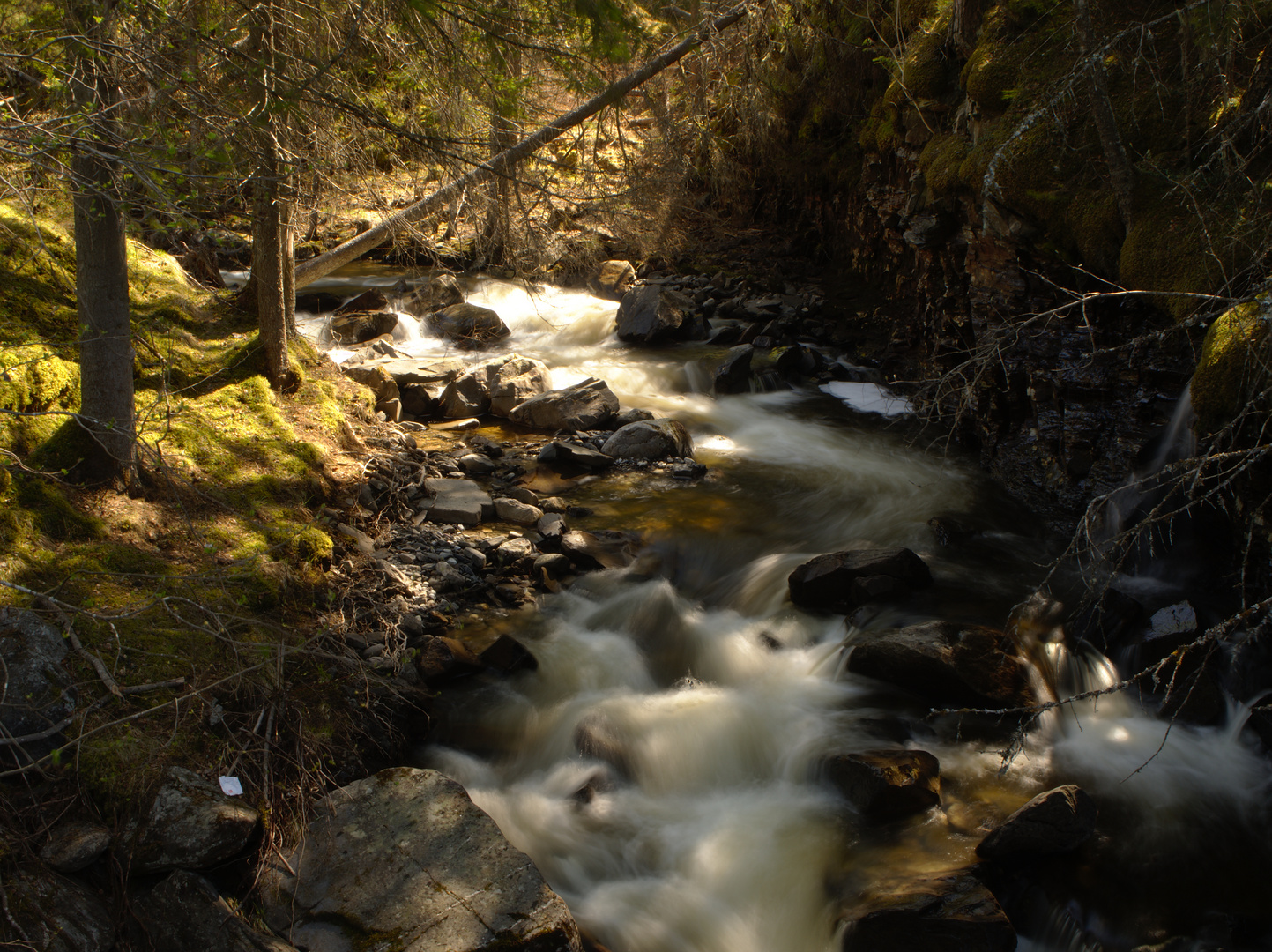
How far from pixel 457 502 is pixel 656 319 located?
662 cm

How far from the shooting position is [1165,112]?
6.25 meters

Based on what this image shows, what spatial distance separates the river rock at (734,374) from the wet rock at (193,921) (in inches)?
365

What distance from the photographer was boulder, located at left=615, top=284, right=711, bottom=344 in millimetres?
13273

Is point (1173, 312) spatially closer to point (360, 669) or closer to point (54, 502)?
point (360, 669)

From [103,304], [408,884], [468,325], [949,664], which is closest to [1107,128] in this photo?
[949,664]

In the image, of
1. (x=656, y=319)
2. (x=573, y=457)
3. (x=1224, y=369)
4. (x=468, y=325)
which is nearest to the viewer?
(x=1224, y=369)

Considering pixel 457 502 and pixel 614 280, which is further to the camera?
pixel 614 280

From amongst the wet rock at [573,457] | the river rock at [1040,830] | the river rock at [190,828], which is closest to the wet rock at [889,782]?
the river rock at [1040,830]

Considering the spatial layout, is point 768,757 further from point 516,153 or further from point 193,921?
point 516,153

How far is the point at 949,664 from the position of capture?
5273mm

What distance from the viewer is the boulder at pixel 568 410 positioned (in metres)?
10.1

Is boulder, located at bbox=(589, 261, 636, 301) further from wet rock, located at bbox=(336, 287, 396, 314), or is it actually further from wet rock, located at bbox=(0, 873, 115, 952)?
wet rock, located at bbox=(0, 873, 115, 952)

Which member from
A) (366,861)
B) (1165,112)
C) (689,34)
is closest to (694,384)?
(689,34)

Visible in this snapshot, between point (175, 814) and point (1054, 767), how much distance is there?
4689 mm
